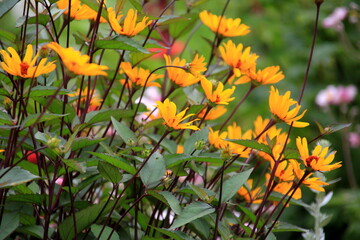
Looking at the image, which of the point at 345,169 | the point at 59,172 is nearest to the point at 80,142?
the point at 59,172

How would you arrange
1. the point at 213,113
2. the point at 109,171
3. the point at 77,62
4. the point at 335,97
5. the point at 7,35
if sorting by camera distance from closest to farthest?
the point at 77,62, the point at 109,171, the point at 7,35, the point at 213,113, the point at 335,97

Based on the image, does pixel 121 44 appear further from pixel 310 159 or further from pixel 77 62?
pixel 310 159

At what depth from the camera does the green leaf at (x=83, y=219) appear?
0.63 metres

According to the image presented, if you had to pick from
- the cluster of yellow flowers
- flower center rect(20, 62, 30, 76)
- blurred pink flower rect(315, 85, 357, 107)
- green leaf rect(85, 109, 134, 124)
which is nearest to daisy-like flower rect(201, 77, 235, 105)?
the cluster of yellow flowers

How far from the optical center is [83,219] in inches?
25.0

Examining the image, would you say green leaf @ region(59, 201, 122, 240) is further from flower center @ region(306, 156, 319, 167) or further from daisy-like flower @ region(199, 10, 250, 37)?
daisy-like flower @ region(199, 10, 250, 37)

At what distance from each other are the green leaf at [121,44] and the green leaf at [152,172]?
0.42 ft

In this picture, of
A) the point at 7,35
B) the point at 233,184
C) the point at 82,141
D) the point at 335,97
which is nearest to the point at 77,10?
the point at 7,35

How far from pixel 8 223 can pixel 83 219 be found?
0.28ft

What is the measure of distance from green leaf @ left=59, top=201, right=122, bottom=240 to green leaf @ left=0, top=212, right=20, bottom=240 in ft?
0.17

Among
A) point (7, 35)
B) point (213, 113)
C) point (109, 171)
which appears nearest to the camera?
Result: point (109, 171)

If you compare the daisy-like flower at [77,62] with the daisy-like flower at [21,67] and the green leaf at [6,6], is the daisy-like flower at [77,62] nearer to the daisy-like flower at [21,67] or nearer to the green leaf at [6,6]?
the daisy-like flower at [21,67]

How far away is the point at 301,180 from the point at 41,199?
304 mm

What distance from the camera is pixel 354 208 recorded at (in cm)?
168
